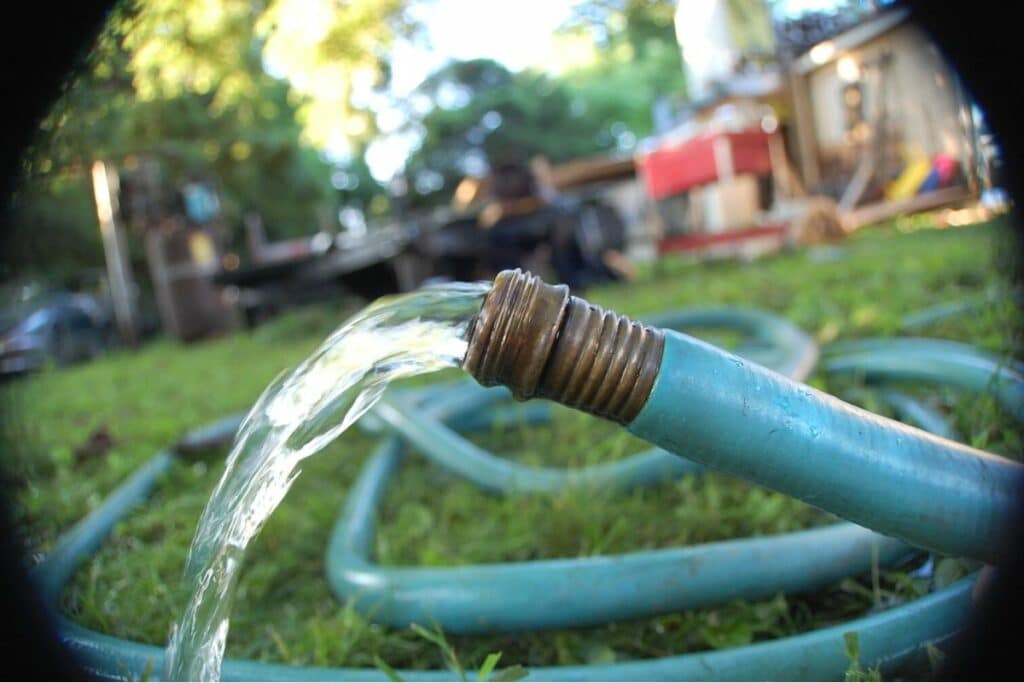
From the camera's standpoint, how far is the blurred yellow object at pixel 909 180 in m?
5.77

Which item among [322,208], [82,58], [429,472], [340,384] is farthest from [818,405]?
[322,208]

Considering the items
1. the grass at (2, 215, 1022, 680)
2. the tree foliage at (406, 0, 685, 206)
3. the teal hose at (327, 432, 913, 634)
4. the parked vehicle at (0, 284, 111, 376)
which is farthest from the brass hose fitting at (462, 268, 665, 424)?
the tree foliage at (406, 0, 685, 206)

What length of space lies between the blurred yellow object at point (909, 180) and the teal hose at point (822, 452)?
5243 millimetres

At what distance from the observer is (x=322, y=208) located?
1404 cm

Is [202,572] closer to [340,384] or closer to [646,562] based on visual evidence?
[340,384]

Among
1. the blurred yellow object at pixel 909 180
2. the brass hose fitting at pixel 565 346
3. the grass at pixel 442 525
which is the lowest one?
the grass at pixel 442 525

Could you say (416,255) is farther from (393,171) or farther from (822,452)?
(822,452)

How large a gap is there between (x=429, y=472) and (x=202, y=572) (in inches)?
46.4

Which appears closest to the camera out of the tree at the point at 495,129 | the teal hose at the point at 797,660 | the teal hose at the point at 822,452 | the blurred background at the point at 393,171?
the teal hose at the point at 822,452

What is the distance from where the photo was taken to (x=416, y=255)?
6266 mm

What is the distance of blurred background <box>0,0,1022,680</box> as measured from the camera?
1.46 metres

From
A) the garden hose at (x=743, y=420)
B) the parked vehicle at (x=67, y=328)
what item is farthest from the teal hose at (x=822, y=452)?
the parked vehicle at (x=67, y=328)

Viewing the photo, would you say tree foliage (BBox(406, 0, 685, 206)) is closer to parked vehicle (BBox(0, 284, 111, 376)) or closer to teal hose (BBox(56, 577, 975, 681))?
parked vehicle (BBox(0, 284, 111, 376))

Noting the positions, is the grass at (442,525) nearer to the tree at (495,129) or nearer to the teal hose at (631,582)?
the teal hose at (631,582)
